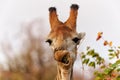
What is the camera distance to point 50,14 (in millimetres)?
7422

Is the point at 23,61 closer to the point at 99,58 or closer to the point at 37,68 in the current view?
the point at 37,68

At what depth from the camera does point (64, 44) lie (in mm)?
6641

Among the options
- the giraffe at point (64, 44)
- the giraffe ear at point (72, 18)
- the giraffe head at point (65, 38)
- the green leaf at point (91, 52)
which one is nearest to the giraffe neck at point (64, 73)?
the giraffe at point (64, 44)

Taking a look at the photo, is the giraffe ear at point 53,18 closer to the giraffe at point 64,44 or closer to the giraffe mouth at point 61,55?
the giraffe at point 64,44

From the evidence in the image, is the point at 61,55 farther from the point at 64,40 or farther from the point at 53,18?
the point at 53,18

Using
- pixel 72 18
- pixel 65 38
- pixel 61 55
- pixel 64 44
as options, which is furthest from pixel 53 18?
pixel 61 55

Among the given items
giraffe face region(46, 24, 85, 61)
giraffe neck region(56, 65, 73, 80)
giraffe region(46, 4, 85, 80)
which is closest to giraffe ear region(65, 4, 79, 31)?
giraffe region(46, 4, 85, 80)

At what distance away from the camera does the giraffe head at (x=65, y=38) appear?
6.58 m

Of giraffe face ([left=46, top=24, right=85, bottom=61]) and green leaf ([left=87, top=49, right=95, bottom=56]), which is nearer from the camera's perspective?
giraffe face ([left=46, top=24, right=85, bottom=61])

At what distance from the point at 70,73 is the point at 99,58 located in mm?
1064

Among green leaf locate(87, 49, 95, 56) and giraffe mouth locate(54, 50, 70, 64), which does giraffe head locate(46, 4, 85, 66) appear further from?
green leaf locate(87, 49, 95, 56)

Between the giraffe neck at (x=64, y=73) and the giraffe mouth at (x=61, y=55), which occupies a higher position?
the giraffe mouth at (x=61, y=55)

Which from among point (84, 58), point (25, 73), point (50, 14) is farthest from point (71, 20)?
point (25, 73)

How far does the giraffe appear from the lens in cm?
659
